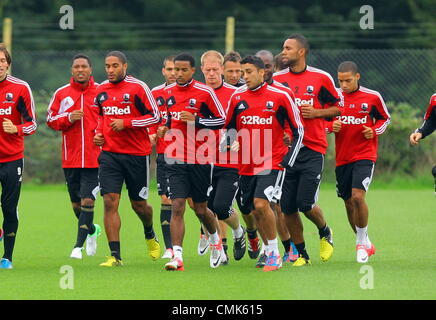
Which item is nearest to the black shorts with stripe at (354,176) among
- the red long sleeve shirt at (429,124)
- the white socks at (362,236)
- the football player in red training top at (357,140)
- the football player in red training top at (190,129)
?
the football player in red training top at (357,140)

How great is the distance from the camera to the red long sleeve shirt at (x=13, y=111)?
41.7 ft

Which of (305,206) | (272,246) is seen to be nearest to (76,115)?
(305,206)

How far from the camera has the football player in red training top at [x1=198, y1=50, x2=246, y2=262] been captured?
43.4ft

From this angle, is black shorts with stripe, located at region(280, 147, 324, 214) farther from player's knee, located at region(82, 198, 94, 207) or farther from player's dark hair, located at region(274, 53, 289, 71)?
player's knee, located at region(82, 198, 94, 207)

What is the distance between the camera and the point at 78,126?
47.2 ft

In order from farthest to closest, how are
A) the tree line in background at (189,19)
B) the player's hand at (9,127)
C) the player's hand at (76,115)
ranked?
the tree line in background at (189,19), the player's hand at (76,115), the player's hand at (9,127)

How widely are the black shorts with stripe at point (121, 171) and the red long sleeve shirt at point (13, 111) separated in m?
0.90

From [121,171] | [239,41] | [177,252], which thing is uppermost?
[239,41]

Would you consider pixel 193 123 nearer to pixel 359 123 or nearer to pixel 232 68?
pixel 232 68

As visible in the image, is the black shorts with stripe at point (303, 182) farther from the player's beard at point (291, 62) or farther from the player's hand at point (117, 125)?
the player's hand at point (117, 125)

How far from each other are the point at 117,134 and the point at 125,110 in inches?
11.6

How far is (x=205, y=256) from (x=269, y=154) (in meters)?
2.41
